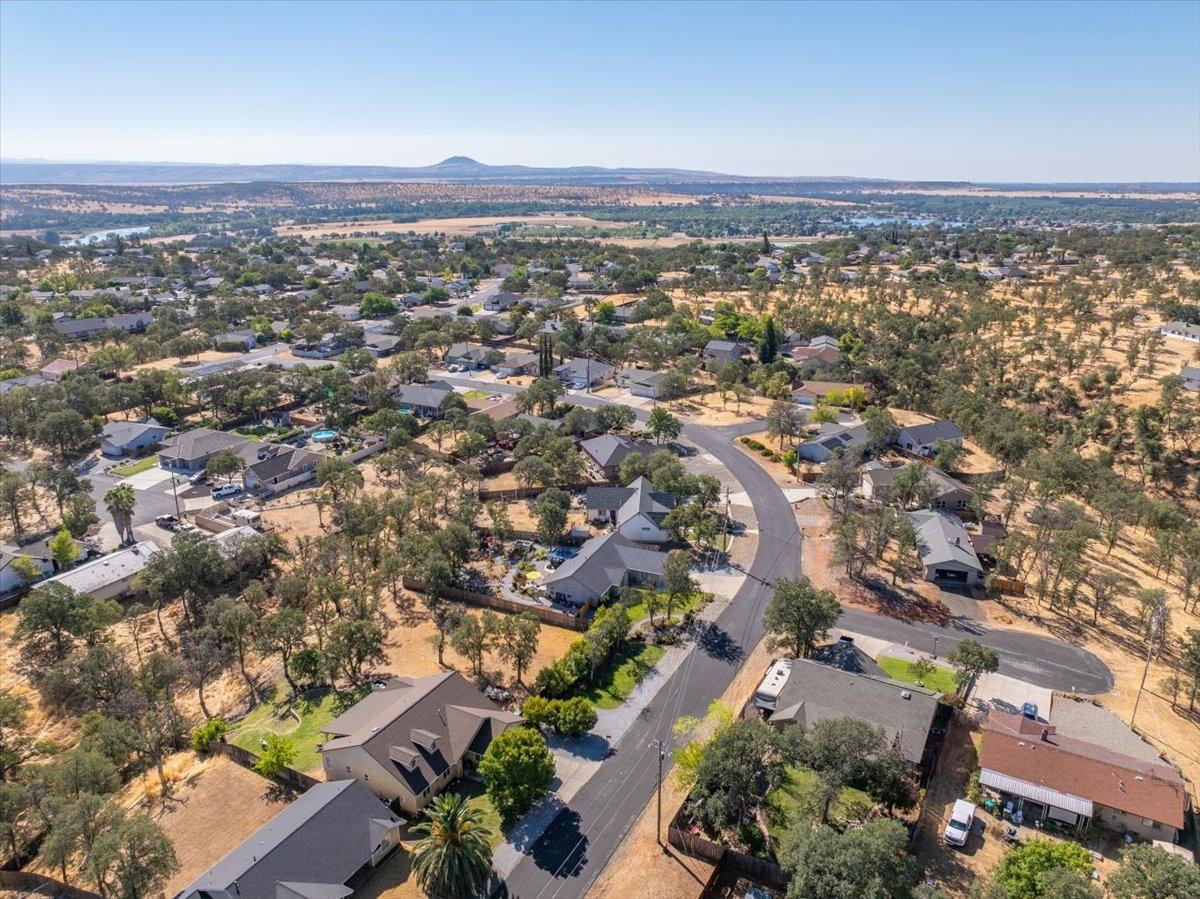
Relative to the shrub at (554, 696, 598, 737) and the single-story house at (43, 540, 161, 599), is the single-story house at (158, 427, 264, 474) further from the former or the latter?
the shrub at (554, 696, 598, 737)

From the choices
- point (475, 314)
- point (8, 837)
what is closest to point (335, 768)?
point (8, 837)

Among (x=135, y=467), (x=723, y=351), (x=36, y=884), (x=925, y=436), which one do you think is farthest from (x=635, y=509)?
(x=723, y=351)

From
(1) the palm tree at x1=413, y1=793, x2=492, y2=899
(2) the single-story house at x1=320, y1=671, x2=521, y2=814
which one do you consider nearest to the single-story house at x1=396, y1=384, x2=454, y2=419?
(2) the single-story house at x1=320, y1=671, x2=521, y2=814

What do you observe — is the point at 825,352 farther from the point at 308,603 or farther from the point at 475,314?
the point at 308,603

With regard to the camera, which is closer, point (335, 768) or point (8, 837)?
point (8, 837)

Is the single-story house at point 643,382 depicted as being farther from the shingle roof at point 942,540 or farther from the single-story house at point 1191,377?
the single-story house at point 1191,377

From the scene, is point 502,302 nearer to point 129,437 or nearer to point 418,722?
point 129,437
